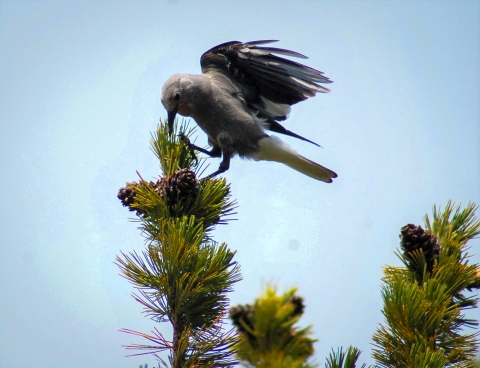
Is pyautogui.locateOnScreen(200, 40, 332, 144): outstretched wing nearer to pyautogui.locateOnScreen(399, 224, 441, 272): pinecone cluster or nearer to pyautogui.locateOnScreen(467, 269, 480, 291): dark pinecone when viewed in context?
pyautogui.locateOnScreen(399, 224, 441, 272): pinecone cluster

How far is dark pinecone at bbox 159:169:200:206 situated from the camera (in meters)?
2.66

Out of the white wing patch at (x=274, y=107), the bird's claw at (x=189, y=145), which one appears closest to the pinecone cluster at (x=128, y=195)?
the bird's claw at (x=189, y=145)

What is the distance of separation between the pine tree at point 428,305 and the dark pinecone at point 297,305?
36.4 inches

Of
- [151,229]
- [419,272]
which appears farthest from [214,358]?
[419,272]

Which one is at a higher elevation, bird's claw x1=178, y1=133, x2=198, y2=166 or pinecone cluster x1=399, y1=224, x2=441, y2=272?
bird's claw x1=178, y1=133, x2=198, y2=166

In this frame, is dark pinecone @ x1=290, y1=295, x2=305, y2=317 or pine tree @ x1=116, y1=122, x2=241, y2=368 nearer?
dark pinecone @ x1=290, y1=295, x2=305, y2=317

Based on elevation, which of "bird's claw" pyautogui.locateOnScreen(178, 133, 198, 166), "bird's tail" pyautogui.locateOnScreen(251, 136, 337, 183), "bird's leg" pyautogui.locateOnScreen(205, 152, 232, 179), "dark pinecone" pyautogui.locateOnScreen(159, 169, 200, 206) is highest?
"bird's tail" pyautogui.locateOnScreen(251, 136, 337, 183)

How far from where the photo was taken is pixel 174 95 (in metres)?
4.80

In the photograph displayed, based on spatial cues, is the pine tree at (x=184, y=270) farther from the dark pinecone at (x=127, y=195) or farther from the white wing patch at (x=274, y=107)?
the white wing patch at (x=274, y=107)

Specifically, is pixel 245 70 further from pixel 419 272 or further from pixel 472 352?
pixel 472 352

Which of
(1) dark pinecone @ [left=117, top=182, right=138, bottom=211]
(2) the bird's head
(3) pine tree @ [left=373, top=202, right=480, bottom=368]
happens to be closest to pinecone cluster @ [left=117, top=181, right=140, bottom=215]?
(1) dark pinecone @ [left=117, top=182, right=138, bottom=211]

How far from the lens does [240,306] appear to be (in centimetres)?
127

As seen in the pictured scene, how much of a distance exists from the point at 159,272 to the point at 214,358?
42 cm

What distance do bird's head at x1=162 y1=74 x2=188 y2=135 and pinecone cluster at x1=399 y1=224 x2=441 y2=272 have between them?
2771 mm
